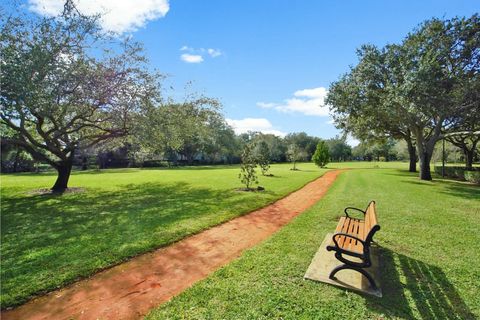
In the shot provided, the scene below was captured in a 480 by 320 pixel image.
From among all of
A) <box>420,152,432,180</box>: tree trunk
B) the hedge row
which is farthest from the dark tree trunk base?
the hedge row

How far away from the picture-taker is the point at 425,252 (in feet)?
16.8

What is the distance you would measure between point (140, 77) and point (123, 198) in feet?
19.6

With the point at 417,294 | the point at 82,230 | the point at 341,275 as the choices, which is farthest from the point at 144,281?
the point at 417,294

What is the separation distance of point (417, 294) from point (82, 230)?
7.02 metres

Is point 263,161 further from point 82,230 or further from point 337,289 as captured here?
point 337,289

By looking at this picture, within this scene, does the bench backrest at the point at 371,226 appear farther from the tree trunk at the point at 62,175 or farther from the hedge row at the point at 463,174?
the hedge row at the point at 463,174

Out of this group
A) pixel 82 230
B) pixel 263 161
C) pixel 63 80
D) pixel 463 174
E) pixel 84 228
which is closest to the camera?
pixel 82 230

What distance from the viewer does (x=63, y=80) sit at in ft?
32.6

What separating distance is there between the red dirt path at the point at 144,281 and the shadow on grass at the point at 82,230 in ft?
0.99

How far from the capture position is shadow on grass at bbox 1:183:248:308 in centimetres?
412

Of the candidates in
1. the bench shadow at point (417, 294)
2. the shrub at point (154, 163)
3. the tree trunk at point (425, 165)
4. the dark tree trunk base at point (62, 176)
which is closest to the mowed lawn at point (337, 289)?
the bench shadow at point (417, 294)

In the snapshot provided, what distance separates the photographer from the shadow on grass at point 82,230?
412 centimetres

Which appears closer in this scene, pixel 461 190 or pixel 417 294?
pixel 417 294

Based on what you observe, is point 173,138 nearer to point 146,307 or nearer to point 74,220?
point 74,220
